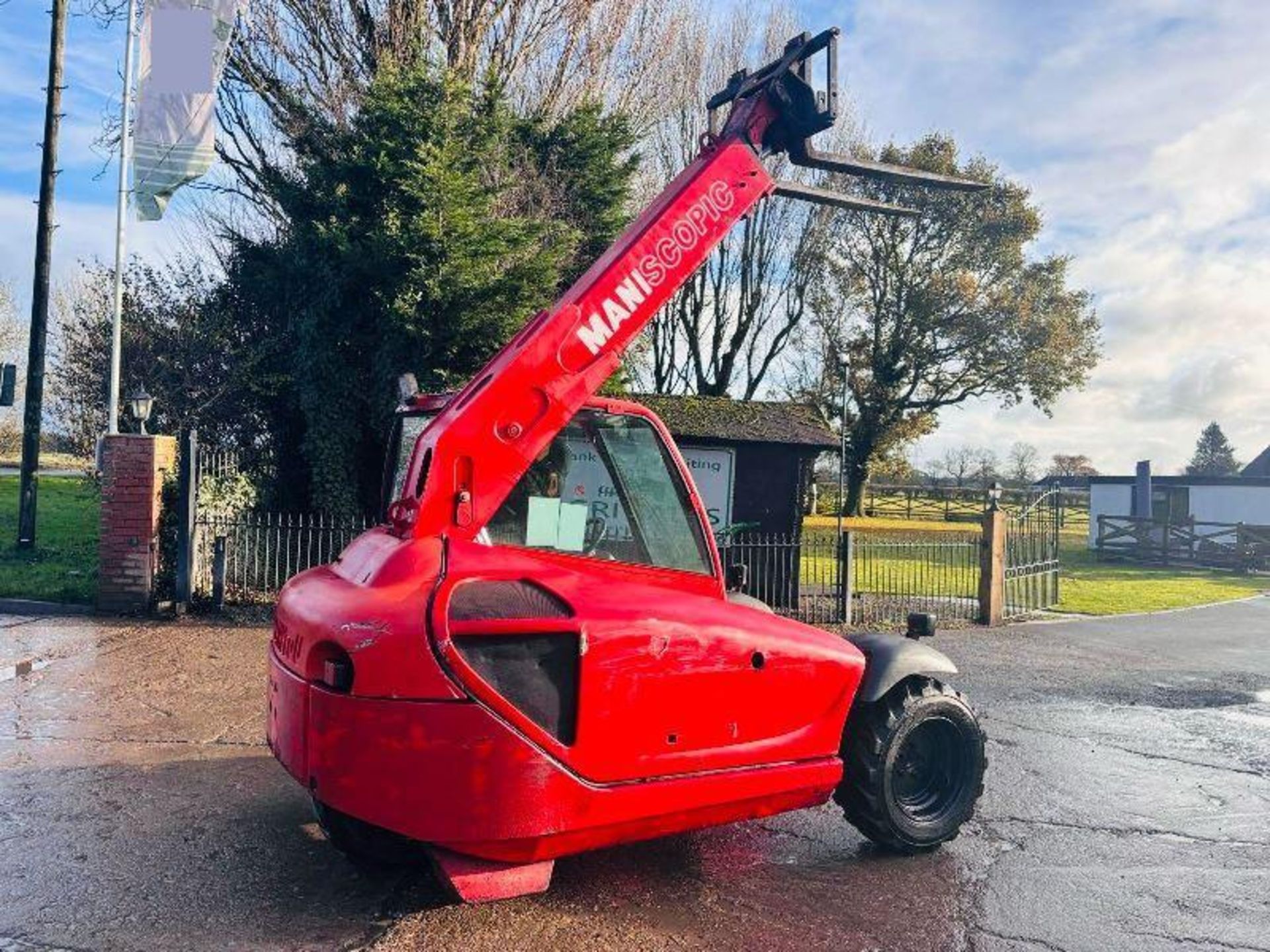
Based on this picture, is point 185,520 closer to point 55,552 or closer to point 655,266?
point 55,552

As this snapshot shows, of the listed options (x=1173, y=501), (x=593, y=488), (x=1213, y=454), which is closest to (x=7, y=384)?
(x=593, y=488)

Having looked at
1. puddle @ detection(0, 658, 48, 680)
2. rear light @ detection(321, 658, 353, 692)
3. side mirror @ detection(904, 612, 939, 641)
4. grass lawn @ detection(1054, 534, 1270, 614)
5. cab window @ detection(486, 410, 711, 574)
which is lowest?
grass lawn @ detection(1054, 534, 1270, 614)

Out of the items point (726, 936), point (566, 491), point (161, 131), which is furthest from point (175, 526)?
point (726, 936)

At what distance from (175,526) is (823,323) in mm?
25883

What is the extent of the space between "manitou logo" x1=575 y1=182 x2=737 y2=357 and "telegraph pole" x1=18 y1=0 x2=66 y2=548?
49.4 feet

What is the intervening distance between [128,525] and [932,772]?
378 inches

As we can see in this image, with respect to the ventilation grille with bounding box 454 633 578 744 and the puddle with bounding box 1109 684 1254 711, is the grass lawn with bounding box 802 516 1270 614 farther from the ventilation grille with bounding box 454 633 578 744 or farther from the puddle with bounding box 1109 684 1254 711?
the ventilation grille with bounding box 454 633 578 744

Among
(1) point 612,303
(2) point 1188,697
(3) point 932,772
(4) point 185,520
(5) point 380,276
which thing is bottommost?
(2) point 1188,697

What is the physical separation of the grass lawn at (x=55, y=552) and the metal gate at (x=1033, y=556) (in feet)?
42.0

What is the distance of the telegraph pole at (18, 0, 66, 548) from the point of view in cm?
1631

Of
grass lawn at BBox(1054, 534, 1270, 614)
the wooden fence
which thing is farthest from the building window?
grass lawn at BBox(1054, 534, 1270, 614)

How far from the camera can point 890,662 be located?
4781 mm

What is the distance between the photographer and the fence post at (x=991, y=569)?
14359mm

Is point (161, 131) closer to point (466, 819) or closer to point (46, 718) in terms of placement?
point (46, 718)
